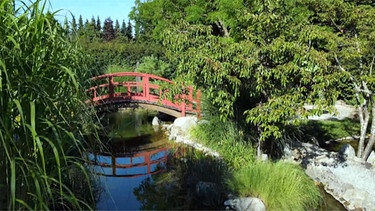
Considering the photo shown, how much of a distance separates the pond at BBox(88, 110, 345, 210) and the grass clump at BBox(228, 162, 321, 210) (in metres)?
0.26

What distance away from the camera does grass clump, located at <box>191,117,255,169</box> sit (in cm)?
583

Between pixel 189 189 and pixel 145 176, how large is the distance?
136 centimetres

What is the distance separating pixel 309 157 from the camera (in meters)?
6.04

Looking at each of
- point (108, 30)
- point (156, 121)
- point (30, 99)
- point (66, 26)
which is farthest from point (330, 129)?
point (108, 30)

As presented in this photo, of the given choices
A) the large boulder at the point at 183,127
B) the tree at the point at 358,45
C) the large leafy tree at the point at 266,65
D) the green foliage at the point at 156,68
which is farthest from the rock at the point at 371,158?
the green foliage at the point at 156,68

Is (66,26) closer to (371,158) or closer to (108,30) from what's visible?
(371,158)

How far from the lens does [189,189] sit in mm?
4938

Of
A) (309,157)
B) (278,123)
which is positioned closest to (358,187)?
(309,157)

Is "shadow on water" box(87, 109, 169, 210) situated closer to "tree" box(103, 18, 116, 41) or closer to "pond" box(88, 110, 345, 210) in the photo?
"pond" box(88, 110, 345, 210)

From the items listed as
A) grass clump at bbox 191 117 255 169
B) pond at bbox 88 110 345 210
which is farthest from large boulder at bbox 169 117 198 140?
grass clump at bbox 191 117 255 169

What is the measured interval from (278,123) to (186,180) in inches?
54.7

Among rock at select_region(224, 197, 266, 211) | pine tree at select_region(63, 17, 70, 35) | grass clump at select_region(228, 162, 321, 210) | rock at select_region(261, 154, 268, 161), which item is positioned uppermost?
pine tree at select_region(63, 17, 70, 35)

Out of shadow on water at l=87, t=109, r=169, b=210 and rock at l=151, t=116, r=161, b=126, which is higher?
rock at l=151, t=116, r=161, b=126

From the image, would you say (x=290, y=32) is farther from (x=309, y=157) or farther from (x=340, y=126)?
(x=340, y=126)
